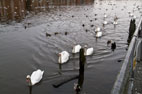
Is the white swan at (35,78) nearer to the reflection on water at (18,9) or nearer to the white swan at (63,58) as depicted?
the white swan at (63,58)

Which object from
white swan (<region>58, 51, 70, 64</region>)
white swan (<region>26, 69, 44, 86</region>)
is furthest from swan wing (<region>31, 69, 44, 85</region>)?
white swan (<region>58, 51, 70, 64</region>)

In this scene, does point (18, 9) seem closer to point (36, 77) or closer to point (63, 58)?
point (63, 58)

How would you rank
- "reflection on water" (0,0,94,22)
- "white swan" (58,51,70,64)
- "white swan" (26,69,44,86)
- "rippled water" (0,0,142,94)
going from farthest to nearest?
"reflection on water" (0,0,94,22) → "white swan" (58,51,70,64) → "rippled water" (0,0,142,94) → "white swan" (26,69,44,86)

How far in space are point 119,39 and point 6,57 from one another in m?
12.5

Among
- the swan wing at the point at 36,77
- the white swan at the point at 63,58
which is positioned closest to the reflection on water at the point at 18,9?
the white swan at the point at 63,58

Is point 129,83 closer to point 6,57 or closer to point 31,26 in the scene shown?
point 6,57

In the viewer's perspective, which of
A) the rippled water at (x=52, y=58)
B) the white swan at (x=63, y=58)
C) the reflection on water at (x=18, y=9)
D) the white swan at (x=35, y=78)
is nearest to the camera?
the white swan at (x=35, y=78)

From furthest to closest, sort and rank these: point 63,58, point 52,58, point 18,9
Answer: point 18,9
point 52,58
point 63,58

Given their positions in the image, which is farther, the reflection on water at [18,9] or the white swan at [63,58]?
the reflection on water at [18,9]

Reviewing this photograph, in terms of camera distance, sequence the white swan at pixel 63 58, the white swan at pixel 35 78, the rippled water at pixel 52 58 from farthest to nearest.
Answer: the white swan at pixel 63 58 → the rippled water at pixel 52 58 → the white swan at pixel 35 78

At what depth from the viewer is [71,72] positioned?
1199cm

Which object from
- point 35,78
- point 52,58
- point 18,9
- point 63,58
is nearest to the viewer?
point 35,78

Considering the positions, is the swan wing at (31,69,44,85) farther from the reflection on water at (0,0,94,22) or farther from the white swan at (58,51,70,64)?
the reflection on water at (0,0,94,22)

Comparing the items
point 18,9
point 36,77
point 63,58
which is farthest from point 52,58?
point 18,9
